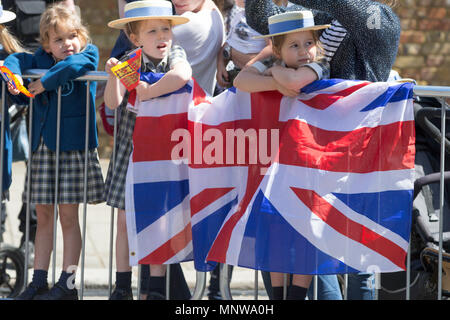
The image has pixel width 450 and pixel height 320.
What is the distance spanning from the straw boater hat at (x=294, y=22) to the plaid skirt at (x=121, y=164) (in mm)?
976

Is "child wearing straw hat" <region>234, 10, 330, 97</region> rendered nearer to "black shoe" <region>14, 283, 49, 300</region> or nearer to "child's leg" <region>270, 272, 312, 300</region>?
"child's leg" <region>270, 272, 312, 300</region>

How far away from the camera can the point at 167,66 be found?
197 inches

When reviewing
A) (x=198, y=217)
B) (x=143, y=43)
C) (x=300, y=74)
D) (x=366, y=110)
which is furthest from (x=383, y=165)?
(x=143, y=43)

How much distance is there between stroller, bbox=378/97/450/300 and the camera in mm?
5102

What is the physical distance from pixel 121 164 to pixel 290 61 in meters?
1.06

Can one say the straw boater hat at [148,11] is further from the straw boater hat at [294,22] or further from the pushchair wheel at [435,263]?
the pushchair wheel at [435,263]

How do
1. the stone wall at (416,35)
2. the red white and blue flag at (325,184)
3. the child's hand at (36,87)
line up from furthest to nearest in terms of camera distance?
the stone wall at (416,35), the child's hand at (36,87), the red white and blue flag at (325,184)

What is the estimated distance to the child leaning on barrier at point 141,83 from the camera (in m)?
4.88

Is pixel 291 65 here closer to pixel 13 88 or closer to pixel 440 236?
pixel 440 236

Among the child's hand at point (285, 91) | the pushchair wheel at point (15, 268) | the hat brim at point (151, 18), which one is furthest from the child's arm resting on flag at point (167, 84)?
the pushchair wheel at point (15, 268)

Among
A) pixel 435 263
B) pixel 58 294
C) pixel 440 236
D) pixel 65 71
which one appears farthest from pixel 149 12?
pixel 435 263
